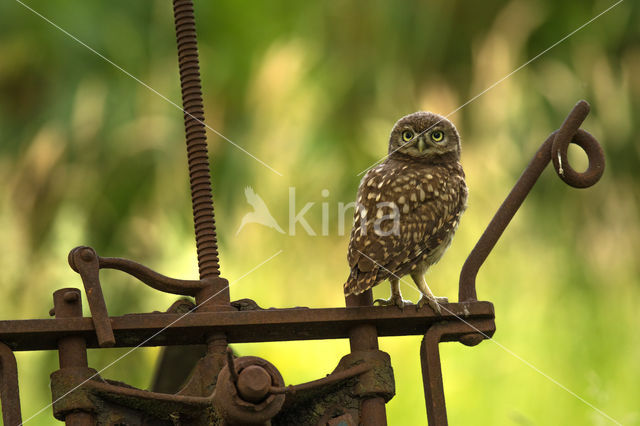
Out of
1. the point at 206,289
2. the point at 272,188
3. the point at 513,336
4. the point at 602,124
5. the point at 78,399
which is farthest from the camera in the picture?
the point at 602,124

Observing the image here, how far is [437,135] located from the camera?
89.7 inches

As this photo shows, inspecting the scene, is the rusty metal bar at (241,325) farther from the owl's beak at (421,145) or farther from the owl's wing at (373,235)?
the owl's beak at (421,145)

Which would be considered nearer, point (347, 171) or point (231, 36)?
point (347, 171)

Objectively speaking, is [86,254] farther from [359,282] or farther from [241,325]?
[359,282]

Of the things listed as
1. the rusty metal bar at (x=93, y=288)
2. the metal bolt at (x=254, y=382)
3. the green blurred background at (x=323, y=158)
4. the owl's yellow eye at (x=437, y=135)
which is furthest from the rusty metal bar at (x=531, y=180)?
the green blurred background at (x=323, y=158)

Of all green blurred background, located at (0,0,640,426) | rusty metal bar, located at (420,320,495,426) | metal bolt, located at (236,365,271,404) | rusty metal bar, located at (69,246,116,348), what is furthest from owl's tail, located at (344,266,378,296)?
green blurred background, located at (0,0,640,426)

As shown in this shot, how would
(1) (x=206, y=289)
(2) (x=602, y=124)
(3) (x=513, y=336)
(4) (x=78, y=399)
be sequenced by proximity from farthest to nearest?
(2) (x=602, y=124) → (3) (x=513, y=336) → (1) (x=206, y=289) → (4) (x=78, y=399)

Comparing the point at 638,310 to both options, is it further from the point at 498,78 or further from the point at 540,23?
the point at 540,23

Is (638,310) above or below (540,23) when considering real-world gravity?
below

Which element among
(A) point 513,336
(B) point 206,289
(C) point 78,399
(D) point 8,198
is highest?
(D) point 8,198


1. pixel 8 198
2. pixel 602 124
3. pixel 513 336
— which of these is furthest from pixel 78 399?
pixel 602 124

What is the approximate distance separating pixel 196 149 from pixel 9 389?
1.42 feet

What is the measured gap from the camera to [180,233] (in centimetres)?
309

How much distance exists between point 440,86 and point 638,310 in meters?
0.98
